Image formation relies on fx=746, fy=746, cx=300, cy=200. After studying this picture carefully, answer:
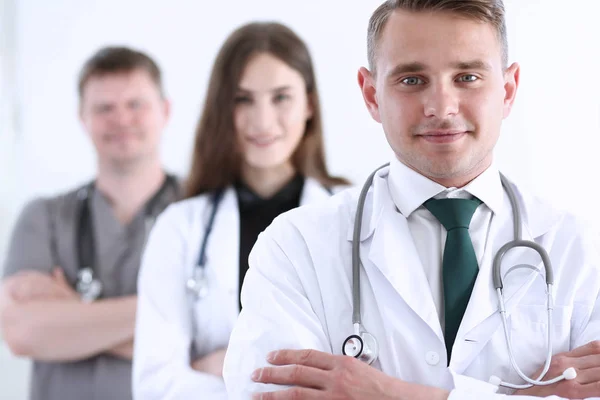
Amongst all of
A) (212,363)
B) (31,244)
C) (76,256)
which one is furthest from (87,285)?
(212,363)

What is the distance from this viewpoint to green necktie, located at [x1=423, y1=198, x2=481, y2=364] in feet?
4.12

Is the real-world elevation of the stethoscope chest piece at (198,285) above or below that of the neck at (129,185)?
below

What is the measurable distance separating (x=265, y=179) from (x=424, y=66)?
976mm

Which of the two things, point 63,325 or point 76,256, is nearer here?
point 63,325

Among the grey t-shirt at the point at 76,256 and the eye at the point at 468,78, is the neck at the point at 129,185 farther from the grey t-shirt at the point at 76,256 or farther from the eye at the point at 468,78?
the eye at the point at 468,78

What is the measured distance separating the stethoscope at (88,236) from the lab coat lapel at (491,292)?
5.06 feet

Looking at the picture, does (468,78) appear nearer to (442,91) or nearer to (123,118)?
(442,91)

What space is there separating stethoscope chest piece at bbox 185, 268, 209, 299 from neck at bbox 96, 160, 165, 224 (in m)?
0.78

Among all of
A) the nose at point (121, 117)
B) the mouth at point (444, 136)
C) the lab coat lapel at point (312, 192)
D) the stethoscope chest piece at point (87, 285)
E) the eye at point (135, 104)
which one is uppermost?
the eye at point (135, 104)

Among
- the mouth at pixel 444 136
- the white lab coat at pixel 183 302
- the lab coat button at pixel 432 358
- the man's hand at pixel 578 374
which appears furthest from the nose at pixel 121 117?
the man's hand at pixel 578 374

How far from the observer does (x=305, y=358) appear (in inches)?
47.3

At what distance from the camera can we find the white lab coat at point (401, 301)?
1226 mm

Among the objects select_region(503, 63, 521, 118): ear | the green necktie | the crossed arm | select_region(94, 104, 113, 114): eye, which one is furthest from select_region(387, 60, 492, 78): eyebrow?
select_region(94, 104, 113, 114): eye

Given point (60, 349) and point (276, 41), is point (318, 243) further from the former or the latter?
point (60, 349)
